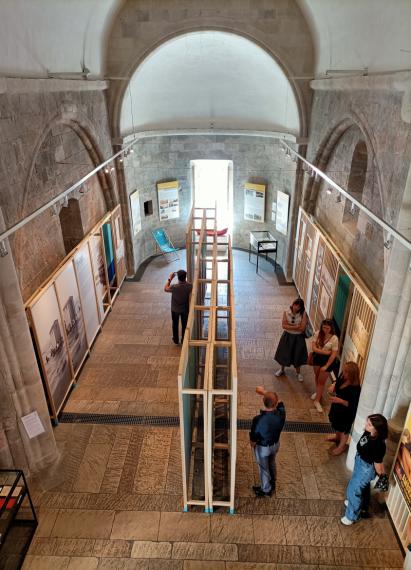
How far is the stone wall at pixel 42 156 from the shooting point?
4926 millimetres

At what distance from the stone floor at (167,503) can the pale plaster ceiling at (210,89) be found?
6.08 metres

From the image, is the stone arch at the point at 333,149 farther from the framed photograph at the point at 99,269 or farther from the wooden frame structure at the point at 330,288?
the framed photograph at the point at 99,269

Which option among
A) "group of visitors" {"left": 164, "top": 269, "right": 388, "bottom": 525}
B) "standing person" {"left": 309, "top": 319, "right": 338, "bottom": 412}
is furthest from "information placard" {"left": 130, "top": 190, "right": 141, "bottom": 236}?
"standing person" {"left": 309, "top": 319, "right": 338, "bottom": 412}

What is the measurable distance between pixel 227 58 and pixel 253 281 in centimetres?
535

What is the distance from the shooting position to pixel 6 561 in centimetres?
432

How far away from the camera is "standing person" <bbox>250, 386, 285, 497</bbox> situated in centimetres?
441

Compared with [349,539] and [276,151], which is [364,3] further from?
[349,539]

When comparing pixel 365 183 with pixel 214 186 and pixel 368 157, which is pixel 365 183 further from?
pixel 214 186

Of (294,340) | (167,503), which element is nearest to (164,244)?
(294,340)

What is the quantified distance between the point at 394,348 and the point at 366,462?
4.07 feet

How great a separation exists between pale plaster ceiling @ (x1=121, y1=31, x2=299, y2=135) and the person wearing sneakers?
15.9ft

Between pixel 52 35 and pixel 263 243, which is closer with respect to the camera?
pixel 52 35

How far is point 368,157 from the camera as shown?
5.99 metres

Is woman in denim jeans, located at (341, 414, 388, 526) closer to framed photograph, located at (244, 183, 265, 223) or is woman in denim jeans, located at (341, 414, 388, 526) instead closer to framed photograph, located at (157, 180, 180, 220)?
framed photograph, located at (244, 183, 265, 223)
